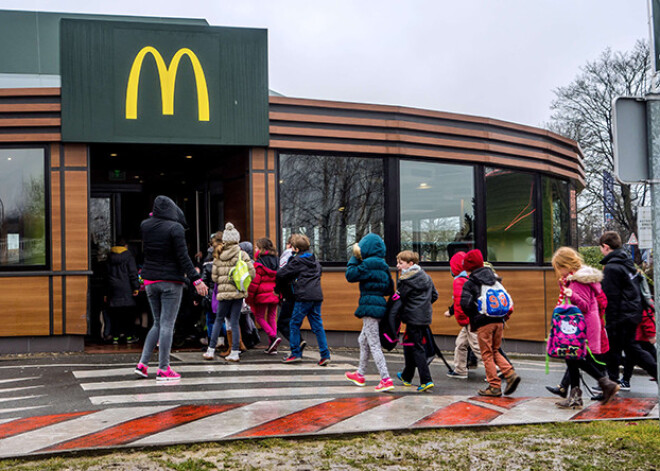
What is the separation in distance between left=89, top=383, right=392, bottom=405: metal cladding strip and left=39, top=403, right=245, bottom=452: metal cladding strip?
0.45m

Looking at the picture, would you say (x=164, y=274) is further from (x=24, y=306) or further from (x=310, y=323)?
(x=24, y=306)

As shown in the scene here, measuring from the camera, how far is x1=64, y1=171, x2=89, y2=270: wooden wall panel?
10977 millimetres

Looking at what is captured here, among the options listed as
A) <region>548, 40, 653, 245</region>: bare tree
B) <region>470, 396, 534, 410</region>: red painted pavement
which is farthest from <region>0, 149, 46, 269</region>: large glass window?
<region>548, 40, 653, 245</region>: bare tree

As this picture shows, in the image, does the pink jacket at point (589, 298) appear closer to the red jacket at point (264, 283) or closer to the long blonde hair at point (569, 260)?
the long blonde hair at point (569, 260)

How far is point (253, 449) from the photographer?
5285 millimetres

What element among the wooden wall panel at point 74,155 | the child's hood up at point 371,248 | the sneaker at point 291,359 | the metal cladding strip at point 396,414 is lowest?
the metal cladding strip at point 396,414

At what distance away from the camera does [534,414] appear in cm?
667

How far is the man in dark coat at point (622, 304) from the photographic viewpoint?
8289mm

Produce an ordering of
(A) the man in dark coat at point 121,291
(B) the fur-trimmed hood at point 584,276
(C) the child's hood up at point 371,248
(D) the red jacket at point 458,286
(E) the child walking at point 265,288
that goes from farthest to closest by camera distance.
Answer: (A) the man in dark coat at point 121,291
(E) the child walking at point 265,288
(D) the red jacket at point 458,286
(C) the child's hood up at point 371,248
(B) the fur-trimmed hood at point 584,276

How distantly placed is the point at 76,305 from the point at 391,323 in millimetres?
5372

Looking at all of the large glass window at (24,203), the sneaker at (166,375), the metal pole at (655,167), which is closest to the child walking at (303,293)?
the sneaker at (166,375)

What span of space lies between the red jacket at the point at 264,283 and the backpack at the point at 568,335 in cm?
459

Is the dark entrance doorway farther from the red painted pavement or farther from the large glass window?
the red painted pavement

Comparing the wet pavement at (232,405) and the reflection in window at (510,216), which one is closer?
the wet pavement at (232,405)
